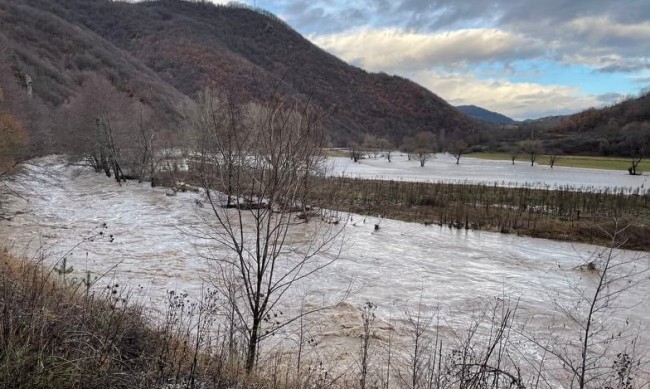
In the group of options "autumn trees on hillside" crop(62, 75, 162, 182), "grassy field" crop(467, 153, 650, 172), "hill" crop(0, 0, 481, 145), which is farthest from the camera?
"hill" crop(0, 0, 481, 145)

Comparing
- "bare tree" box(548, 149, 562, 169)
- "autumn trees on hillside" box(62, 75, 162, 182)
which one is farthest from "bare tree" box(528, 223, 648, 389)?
"bare tree" box(548, 149, 562, 169)

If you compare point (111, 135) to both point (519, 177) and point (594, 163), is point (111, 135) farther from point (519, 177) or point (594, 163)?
point (594, 163)

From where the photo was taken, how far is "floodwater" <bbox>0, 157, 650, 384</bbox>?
1072 centimetres

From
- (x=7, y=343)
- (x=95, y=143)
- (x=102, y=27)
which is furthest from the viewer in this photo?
(x=102, y=27)

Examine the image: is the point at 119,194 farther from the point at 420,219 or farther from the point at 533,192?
the point at 533,192

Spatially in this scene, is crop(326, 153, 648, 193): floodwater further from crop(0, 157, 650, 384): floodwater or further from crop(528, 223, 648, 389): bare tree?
crop(528, 223, 648, 389): bare tree

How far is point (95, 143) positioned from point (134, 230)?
74.4 feet

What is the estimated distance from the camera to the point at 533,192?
34.4m

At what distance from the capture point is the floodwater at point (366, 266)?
10719mm

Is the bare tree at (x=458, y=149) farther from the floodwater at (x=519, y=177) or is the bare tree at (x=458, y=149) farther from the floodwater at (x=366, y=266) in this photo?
the floodwater at (x=366, y=266)

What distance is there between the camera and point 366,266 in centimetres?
1505

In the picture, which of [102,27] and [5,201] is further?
[102,27]

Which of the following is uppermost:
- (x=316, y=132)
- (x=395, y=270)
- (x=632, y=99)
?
(x=632, y=99)

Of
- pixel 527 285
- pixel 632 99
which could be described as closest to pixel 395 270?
pixel 527 285
